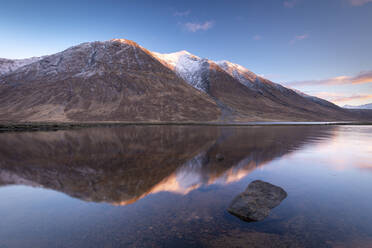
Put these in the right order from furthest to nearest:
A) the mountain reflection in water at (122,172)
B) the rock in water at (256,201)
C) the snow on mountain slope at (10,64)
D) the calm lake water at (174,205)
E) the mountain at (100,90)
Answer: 1. the snow on mountain slope at (10,64)
2. the mountain at (100,90)
3. the mountain reflection in water at (122,172)
4. the rock in water at (256,201)
5. the calm lake water at (174,205)

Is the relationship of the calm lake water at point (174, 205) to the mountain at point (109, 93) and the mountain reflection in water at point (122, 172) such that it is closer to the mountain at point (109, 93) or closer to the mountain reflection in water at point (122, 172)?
the mountain reflection in water at point (122, 172)

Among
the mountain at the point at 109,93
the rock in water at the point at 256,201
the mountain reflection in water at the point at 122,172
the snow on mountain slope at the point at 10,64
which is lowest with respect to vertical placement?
the mountain reflection in water at the point at 122,172

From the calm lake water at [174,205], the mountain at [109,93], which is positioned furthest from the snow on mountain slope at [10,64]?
the calm lake water at [174,205]

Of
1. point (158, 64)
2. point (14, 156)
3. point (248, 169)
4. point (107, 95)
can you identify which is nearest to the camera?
point (248, 169)

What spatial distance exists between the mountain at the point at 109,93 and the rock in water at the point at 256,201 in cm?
11188

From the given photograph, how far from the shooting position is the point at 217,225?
8.88 m

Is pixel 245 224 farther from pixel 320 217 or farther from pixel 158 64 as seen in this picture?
pixel 158 64

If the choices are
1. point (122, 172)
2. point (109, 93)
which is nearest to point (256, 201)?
point (122, 172)

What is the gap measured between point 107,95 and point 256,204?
13899 cm

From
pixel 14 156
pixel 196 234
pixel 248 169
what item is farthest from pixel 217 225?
pixel 14 156

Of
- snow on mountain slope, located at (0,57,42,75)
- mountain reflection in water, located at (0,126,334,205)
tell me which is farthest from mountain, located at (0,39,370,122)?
mountain reflection in water, located at (0,126,334,205)

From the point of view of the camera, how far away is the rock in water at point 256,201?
961 centimetres

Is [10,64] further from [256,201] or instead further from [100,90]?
[256,201]

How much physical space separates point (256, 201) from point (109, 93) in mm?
140155
